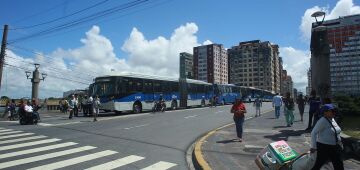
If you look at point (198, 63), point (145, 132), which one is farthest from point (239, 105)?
point (198, 63)

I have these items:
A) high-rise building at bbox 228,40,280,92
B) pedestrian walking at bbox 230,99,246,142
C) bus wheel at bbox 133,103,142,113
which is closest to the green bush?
pedestrian walking at bbox 230,99,246,142

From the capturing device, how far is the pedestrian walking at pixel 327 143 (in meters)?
6.56

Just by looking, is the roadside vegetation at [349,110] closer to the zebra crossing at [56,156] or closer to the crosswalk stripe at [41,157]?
the zebra crossing at [56,156]

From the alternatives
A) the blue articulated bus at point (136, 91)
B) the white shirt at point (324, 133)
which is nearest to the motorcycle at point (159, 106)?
the blue articulated bus at point (136, 91)

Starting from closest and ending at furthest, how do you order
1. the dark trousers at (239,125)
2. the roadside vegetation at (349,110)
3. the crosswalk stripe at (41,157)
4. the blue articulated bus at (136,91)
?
1. the crosswalk stripe at (41,157)
2. the dark trousers at (239,125)
3. the roadside vegetation at (349,110)
4. the blue articulated bus at (136,91)

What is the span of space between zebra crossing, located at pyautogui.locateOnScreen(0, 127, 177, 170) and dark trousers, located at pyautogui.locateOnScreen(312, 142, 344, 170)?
3629 millimetres

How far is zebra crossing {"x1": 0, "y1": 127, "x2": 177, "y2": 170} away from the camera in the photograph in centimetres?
884

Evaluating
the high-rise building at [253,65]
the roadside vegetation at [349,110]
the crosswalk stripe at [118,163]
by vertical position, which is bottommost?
the crosswalk stripe at [118,163]

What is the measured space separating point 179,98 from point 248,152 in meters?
27.4

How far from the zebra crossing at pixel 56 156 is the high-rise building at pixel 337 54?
8.19 m

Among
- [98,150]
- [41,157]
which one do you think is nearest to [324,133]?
[98,150]

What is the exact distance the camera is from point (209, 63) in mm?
143625

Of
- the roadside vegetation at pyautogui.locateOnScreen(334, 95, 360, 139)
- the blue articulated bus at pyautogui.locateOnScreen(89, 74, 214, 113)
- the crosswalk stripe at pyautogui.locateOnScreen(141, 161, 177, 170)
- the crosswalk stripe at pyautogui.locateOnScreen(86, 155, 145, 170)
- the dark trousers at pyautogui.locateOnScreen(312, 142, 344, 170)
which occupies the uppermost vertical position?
the blue articulated bus at pyautogui.locateOnScreen(89, 74, 214, 113)

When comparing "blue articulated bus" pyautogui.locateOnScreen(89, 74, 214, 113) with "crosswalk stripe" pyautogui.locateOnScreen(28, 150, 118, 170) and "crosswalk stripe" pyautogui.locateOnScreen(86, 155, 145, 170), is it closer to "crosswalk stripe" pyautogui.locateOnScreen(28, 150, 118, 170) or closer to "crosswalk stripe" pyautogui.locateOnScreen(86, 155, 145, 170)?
"crosswalk stripe" pyautogui.locateOnScreen(28, 150, 118, 170)
